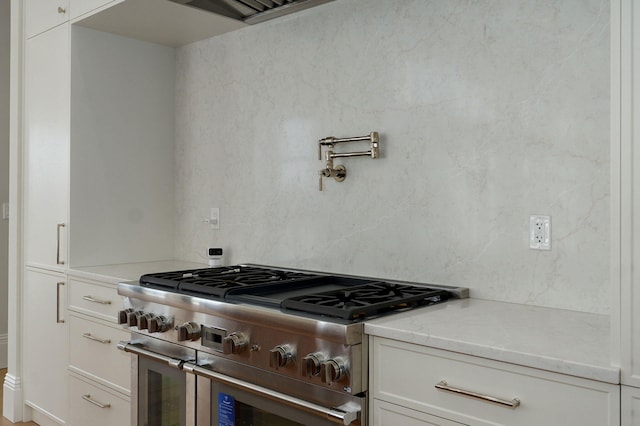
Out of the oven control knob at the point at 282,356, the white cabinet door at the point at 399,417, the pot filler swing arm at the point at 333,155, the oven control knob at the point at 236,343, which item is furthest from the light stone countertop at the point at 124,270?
the white cabinet door at the point at 399,417

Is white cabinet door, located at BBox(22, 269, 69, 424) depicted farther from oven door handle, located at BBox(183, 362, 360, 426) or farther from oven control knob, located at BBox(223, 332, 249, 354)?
oven control knob, located at BBox(223, 332, 249, 354)

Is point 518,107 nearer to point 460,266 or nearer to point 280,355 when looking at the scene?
point 460,266

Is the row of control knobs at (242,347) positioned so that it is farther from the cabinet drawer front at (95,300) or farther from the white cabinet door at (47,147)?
the white cabinet door at (47,147)

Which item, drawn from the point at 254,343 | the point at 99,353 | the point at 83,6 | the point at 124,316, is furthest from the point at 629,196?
the point at 83,6

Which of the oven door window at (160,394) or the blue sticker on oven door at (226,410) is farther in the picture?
the oven door window at (160,394)

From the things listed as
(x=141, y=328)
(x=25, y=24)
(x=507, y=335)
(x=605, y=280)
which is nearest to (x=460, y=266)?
(x=605, y=280)

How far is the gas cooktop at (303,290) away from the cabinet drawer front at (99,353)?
16.4 inches

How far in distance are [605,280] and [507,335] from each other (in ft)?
1.60

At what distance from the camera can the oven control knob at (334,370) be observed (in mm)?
1578

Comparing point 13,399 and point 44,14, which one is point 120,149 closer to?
point 44,14

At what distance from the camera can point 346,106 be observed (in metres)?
2.42

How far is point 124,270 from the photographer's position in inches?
110

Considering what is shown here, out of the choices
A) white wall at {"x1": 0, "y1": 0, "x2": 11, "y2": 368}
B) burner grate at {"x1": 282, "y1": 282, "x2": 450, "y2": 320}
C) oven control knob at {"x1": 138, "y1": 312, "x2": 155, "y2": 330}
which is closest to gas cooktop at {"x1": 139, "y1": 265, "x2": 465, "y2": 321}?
burner grate at {"x1": 282, "y1": 282, "x2": 450, "y2": 320}

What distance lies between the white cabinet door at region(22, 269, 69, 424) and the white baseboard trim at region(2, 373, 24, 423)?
2.4 inches
